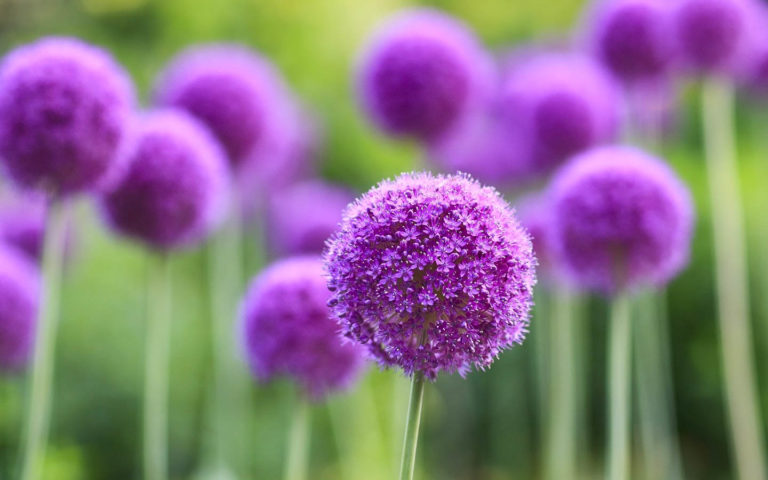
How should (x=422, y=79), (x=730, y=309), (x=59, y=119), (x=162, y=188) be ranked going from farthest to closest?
(x=730, y=309) → (x=422, y=79) → (x=162, y=188) → (x=59, y=119)

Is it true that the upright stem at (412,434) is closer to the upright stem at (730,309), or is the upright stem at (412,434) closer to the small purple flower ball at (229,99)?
the small purple flower ball at (229,99)

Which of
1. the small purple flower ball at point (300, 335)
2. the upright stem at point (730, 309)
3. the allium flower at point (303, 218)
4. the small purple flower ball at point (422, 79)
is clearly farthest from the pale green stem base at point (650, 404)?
the small purple flower ball at point (300, 335)

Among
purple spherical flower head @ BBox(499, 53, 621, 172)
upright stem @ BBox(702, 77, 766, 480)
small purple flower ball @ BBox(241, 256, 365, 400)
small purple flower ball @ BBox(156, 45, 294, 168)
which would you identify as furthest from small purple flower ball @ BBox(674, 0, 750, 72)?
small purple flower ball @ BBox(241, 256, 365, 400)

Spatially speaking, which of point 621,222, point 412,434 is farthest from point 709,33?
point 412,434

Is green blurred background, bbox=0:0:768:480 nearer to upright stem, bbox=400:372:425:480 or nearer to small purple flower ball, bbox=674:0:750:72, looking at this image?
small purple flower ball, bbox=674:0:750:72

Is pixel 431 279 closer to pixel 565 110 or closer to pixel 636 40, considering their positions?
pixel 565 110

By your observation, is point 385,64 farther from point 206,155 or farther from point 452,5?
point 452,5
